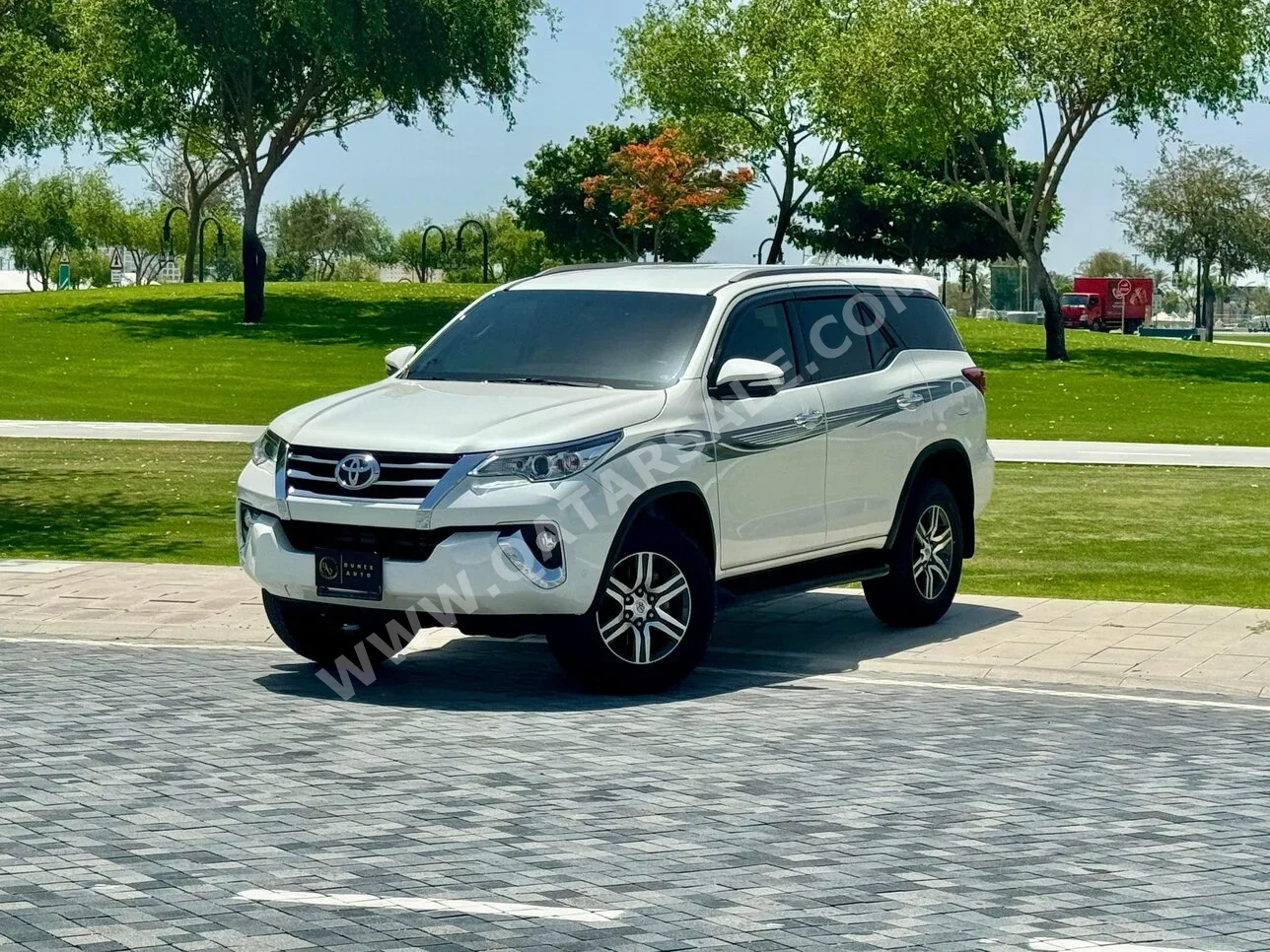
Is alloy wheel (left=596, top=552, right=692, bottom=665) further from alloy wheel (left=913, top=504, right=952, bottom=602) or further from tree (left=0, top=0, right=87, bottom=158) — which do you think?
tree (left=0, top=0, right=87, bottom=158)

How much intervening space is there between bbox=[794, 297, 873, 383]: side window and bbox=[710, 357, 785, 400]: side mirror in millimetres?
658

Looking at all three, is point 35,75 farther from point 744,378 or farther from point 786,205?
point 786,205

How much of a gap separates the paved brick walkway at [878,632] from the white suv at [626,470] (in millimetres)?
453

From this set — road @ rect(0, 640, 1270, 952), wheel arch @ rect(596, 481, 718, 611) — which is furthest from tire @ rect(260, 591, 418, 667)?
wheel arch @ rect(596, 481, 718, 611)

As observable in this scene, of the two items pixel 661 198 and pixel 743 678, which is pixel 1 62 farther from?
pixel 661 198

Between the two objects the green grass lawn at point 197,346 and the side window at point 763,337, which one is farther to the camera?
the green grass lawn at point 197,346

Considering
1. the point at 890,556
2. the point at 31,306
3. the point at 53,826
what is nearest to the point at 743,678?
the point at 890,556

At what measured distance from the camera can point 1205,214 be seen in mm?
85812

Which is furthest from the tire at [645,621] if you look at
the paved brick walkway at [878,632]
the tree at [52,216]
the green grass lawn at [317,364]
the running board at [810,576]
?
the tree at [52,216]

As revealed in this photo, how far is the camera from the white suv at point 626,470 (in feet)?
28.6

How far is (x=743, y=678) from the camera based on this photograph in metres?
9.93

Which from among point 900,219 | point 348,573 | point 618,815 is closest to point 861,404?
point 348,573

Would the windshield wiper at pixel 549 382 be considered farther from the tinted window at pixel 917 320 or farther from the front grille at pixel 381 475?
the tinted window at pixel 917 320

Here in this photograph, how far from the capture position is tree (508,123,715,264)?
298ft
